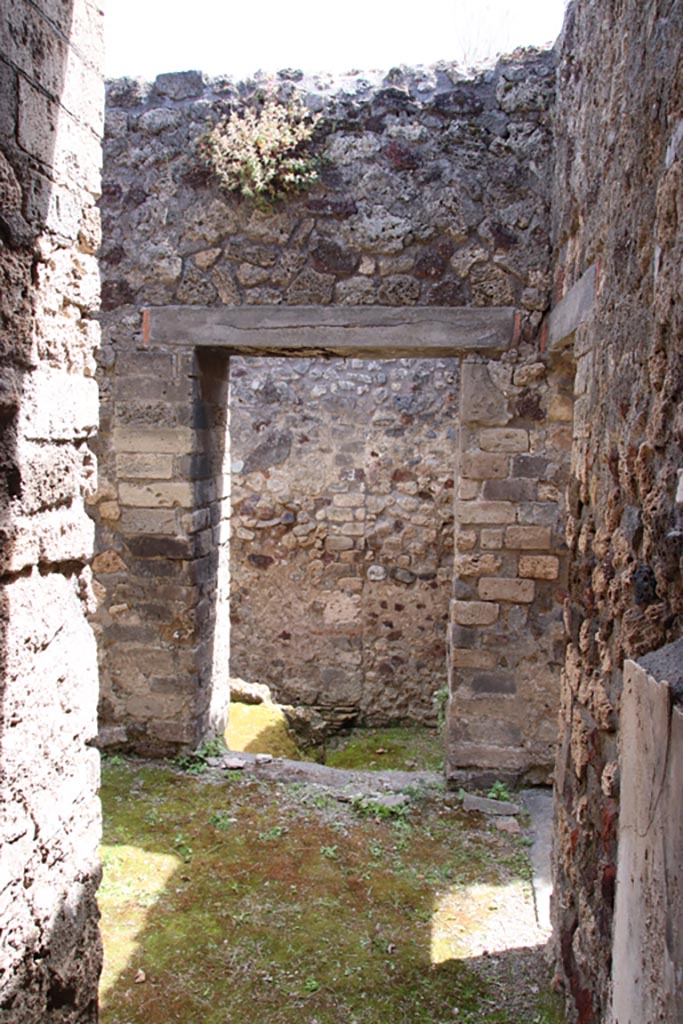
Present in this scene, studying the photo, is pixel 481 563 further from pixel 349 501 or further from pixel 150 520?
pixel 349 501

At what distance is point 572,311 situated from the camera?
3.83 m

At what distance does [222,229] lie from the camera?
4809 millimetres

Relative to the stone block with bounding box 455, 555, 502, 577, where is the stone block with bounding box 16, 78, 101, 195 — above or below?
above

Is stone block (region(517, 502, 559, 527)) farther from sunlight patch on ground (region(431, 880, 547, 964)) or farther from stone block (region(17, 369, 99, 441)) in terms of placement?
stone block (region(17, 369, 99, 441))

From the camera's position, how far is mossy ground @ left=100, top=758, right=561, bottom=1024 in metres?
3.02

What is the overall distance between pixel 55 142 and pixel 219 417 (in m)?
3.36

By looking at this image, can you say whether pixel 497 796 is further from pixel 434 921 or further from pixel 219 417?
pixel 219 417

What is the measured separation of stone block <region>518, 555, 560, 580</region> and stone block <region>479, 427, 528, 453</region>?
24.6 inches

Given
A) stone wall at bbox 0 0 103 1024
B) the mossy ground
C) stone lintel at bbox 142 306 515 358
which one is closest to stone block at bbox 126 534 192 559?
stone lintel at bbox 142 306 515 358

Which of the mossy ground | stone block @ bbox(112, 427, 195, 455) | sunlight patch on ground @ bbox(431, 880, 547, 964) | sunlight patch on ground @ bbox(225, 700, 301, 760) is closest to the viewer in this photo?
the mossy ground

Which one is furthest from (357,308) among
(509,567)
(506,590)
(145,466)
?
(506,590)

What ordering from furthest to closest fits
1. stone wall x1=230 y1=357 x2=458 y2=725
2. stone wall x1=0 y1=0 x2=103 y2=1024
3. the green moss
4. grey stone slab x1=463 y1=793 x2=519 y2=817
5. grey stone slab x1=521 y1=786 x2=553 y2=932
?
1. stone wall x1=230 y1=357 x2=458 y2=725
2. the green moss
3. grey stone slab x1=463 y1=793 x2=519 y2=817
4. grey stone slab x1=521 y1=786 x2=553 y2=932
5. stone wall x1=0 y1=0 x2=103 y2=1024

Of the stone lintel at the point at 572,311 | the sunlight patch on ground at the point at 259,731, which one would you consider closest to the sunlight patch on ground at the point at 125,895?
the sunlight patch on ground at the point at 259,731

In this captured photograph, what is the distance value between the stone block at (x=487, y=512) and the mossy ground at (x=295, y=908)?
1.65 metres
